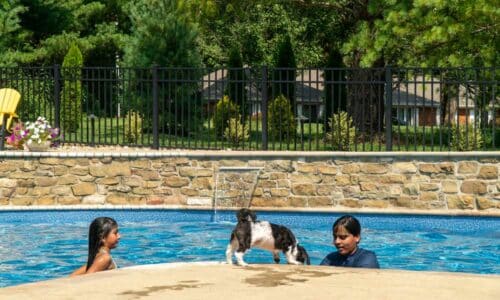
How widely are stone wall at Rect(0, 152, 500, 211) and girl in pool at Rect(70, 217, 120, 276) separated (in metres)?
8.86

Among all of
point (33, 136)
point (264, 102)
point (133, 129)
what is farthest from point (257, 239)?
point (133, 129)

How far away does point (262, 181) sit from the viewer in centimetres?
1762

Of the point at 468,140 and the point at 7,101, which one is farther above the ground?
the point at 7,101

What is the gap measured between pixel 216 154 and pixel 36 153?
3.11 m

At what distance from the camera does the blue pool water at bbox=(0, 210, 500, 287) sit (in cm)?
1390

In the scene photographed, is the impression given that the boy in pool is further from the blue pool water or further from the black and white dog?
the blue pool water

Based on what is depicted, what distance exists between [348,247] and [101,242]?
2007mm

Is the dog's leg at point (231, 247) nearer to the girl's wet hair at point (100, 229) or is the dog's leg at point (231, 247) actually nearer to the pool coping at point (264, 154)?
the girl's wet hair at point (100, 229)

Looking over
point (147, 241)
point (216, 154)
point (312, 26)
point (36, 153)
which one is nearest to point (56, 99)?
point (36, 153)

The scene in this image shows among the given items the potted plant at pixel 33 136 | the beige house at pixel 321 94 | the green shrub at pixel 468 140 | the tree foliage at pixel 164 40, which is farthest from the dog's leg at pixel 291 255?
the tree foliage at pixel 164 40

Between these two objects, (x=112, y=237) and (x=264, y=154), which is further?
(x=264, y=154)

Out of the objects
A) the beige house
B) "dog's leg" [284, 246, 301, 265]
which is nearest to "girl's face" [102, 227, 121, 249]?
"dog's leg" [284, 246, 301, 265]

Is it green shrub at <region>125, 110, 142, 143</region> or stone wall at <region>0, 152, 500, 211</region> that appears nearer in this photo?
stone wall at <region>0, 152, 500, 211</region>

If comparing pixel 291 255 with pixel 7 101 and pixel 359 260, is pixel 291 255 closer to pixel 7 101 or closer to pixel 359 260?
pixel 359 260
